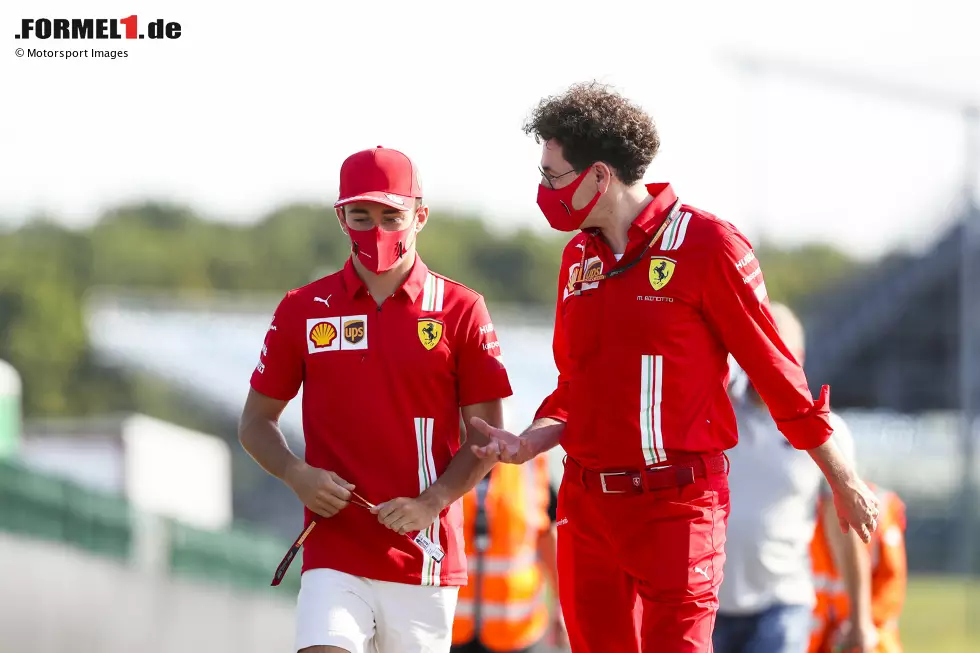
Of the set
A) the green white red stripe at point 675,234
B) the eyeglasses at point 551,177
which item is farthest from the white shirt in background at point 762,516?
the eyeglasses at point 551,177

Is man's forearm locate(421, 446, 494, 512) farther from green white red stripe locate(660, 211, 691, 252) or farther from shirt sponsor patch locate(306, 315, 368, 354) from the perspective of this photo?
green white red stripe locate(660, 211, 691, 252)

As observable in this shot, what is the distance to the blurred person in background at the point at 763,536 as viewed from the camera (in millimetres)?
5648

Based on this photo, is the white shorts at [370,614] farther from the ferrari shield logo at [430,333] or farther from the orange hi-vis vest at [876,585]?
the orange hi-vis vest at [876,585]

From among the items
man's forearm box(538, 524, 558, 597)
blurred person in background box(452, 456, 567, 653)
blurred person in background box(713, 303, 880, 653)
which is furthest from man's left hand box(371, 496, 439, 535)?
man's forearm box(538, 524, 558, 597)

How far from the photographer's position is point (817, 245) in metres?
83.2

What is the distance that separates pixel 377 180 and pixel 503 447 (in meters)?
0.95

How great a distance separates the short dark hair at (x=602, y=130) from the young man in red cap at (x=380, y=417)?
561 mm

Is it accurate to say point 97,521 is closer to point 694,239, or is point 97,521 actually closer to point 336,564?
point 336,564

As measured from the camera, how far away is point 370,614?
4.62 m

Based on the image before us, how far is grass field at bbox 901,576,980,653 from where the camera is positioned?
46.5 feet

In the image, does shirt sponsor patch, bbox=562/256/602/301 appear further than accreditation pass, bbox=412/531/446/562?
No

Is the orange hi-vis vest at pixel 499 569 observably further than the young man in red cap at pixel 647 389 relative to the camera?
Yes

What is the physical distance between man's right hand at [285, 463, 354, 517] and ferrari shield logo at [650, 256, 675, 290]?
3.79 feet

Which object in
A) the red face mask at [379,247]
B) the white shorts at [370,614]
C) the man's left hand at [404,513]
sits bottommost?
the white shorts at [370,614]
